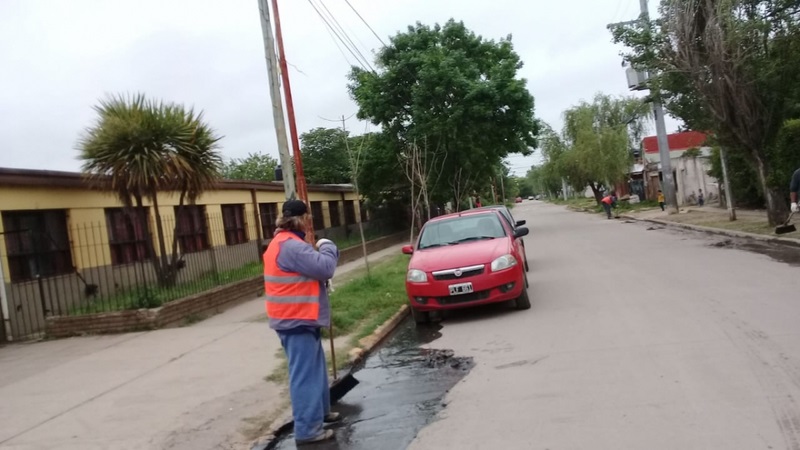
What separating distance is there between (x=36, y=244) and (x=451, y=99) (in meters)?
18.8

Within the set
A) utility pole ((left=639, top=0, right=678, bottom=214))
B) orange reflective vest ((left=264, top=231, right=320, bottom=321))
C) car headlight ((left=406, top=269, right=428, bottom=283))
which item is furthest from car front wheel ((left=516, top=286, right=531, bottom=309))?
utility pole ((left=639, top=0, right=678, bottom=214))

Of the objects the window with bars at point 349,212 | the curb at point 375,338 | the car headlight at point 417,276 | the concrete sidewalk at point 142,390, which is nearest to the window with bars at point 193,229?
the concrete sidewalk at point 142,390

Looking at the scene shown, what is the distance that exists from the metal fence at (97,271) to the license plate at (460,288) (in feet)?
16.1

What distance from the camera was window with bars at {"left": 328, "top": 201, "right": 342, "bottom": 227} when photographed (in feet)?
101

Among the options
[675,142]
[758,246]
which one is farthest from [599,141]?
[758,246]

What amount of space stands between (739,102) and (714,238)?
155 inches

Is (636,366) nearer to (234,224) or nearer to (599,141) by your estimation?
(234,224)

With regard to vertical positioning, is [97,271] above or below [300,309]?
above

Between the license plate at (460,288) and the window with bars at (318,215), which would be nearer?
the license plate at (460,288)

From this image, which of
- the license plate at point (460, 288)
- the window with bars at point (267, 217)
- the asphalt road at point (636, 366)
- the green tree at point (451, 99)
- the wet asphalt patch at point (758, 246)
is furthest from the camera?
the green tree at point (451, 99)

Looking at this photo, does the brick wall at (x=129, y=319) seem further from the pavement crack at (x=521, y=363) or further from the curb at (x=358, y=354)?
the pavement crack at (x=521, y=363)

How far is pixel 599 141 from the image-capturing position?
146ft

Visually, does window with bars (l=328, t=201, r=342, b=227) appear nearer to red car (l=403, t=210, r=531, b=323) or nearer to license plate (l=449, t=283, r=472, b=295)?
red car (l=403, t=210, r=531, b=323)

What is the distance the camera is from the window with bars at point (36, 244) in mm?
11531
